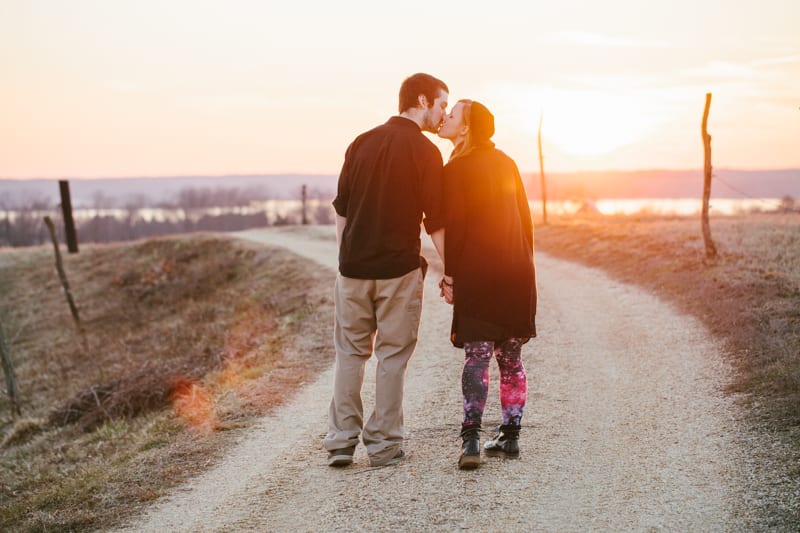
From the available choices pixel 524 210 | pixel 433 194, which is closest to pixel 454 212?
pixel 433 194

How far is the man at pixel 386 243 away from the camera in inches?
198

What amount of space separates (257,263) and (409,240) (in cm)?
1966

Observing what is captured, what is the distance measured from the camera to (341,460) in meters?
5.62

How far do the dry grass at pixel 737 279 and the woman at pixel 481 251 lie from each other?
280 cm

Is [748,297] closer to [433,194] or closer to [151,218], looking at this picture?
[433,194]

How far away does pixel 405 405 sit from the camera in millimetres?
7719

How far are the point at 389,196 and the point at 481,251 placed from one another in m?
0.74

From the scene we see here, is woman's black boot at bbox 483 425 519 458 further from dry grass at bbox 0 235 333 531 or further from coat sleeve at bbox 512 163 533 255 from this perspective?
dry grass at bbox 0 235 333 531

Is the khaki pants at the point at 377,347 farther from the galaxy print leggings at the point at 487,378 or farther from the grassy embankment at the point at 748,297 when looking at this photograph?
the grassy embankment at the point at 748,297

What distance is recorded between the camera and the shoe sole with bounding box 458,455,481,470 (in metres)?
5.31

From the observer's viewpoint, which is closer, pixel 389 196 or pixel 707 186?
pixel 389 196

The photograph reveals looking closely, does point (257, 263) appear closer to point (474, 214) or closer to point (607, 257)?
point (607, 257)

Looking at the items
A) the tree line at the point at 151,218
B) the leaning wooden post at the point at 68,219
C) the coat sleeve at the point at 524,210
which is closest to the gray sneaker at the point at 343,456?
the coat sleeve at the point at 524,210

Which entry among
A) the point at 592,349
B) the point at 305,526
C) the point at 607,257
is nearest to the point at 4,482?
the point at 305,526
